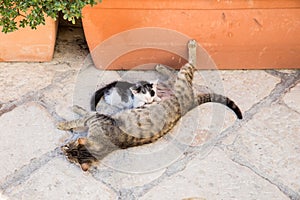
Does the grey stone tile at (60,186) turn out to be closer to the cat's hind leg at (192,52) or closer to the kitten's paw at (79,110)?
the kitten's paw at (79,110)

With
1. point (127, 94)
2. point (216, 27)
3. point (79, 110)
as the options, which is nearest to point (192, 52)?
point (216, 27)

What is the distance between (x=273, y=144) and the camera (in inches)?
87.4

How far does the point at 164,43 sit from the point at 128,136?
59 centimetres

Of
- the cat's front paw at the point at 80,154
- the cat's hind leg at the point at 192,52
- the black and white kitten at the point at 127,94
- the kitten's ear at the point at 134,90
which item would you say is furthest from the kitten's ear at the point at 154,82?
the cat's front paw at the point at 80,154

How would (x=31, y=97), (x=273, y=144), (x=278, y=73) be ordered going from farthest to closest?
(x=278, y=73) < (x=31, y=97) < (x=273, y=144)

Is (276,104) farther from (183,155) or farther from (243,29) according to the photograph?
(183,155)

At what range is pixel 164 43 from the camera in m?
2.48

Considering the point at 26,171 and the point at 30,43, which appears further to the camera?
the point at 30,43

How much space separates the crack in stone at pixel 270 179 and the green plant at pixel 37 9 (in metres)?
0.96

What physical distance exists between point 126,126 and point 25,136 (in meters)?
0.50

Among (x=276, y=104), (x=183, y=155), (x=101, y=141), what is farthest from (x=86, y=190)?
(x=276, y=104)

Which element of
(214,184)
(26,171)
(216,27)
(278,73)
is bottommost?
(26,171)

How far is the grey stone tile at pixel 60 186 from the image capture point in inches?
80.0

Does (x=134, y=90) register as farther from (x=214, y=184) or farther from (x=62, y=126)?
(x=214, y=184)
